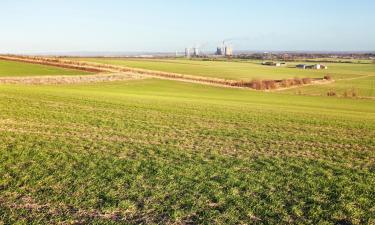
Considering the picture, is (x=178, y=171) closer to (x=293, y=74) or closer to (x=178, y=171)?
(x=178, y=171)

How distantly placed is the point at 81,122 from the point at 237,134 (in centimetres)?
799

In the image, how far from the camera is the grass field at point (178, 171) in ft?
30.7

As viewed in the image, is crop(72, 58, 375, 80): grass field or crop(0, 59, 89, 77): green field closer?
crop(0, 59, 89, 77): green field

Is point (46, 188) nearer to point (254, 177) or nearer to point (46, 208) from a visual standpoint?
point (46, 208)

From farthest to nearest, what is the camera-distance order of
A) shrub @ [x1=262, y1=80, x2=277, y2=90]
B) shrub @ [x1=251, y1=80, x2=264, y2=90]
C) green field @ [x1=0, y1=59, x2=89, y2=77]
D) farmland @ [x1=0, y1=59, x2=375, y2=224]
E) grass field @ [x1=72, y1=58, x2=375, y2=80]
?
grass field @ [x1=72, y1=58, x2=375, y2=80] < shrub @ [x1=262, y1=80, x2=277, y2=90] < shrub @ [x1=251, y1=80, x2=264, y2=90] < green field @ [x1=0, y1=59, x2=89, y2=77] < farmland @ [x1=0, y1=59, x2=375, y2=224]

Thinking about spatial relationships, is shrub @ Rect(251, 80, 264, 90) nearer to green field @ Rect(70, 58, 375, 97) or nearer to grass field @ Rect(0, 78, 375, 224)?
Answer: green field @ Rect(70, 58, 375, 97)

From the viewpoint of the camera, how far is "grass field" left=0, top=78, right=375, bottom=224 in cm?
936

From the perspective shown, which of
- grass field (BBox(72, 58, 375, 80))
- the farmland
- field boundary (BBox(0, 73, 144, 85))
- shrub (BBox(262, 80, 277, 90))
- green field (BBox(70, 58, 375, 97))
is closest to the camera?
the farmland

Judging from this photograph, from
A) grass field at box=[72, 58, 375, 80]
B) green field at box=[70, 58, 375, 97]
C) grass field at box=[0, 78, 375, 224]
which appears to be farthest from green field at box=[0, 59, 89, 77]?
grass field at box=[0, 78, 375, 224]

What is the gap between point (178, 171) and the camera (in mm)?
12625

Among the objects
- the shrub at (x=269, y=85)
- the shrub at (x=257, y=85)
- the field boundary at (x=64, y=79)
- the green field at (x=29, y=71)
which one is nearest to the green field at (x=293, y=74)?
the shrub at (x=269, y=85)

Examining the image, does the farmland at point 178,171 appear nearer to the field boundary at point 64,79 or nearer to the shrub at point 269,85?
the field boundary at point 64,79

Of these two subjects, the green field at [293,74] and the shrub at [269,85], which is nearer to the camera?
the shrub at [269,85]

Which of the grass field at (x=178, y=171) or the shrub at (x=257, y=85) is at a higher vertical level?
the grass field at (x=178, y=171)
